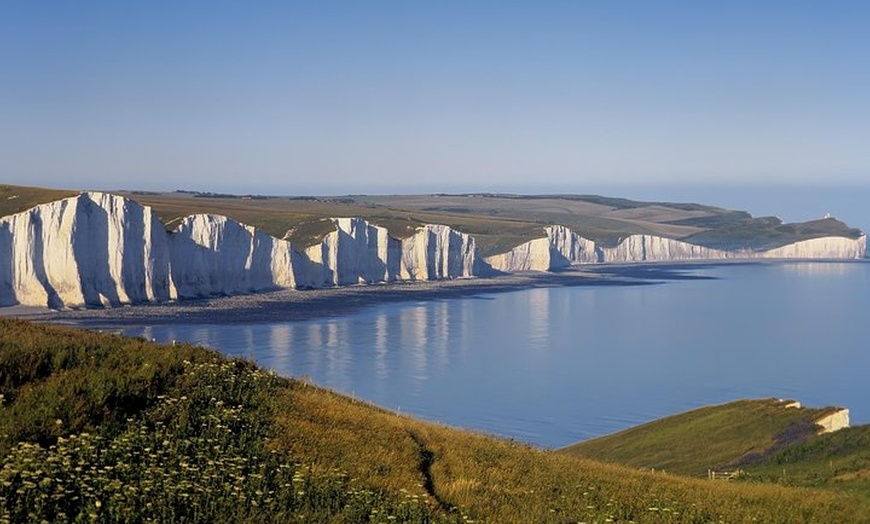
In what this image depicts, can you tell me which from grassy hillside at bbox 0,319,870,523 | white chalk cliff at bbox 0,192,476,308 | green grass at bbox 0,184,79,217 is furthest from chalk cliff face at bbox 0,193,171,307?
grassy hillside at bbox 0,319,870,523

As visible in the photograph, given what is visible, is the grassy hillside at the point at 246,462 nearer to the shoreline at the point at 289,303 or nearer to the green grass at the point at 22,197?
the shoreline at the point at 289,303

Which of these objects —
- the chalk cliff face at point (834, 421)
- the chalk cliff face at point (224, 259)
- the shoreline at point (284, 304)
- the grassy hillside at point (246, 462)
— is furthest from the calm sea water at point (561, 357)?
the grassy hillside at point (246, 462)

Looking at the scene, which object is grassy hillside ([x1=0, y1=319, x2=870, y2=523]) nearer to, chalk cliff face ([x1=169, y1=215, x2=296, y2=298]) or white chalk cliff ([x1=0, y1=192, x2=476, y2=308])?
white chalk cliff ([x1=0, y1=192, x2=476, y2=308])

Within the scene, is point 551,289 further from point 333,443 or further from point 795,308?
point 333,443

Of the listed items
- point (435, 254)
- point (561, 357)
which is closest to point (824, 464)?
point (561, 357)

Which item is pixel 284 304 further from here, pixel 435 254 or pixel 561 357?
pixel 435 254
